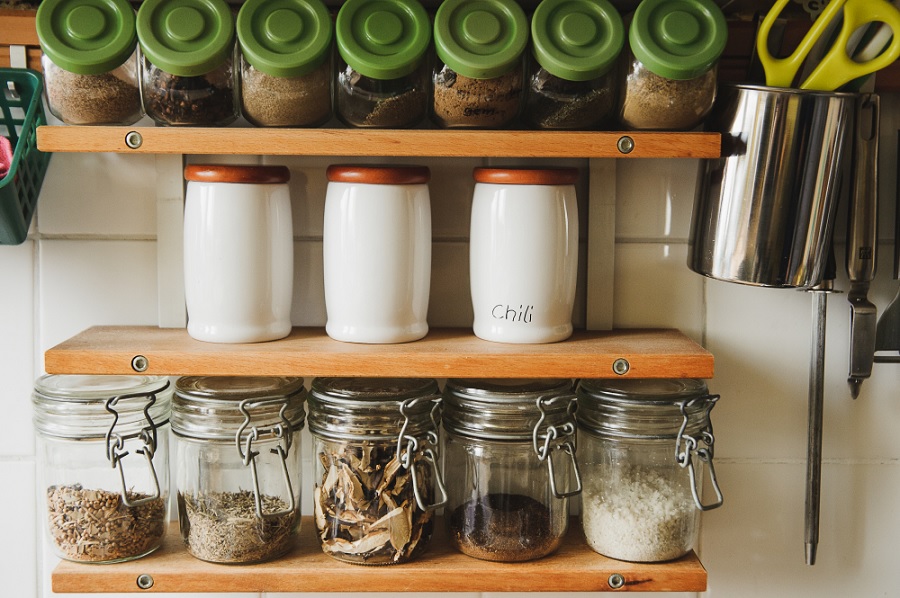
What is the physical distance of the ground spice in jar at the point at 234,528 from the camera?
2.79ft

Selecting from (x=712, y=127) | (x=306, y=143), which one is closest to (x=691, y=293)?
(x=712, y=127)

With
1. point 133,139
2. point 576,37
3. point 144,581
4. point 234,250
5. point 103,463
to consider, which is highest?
point 576,37

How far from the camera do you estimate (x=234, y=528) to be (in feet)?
2.80

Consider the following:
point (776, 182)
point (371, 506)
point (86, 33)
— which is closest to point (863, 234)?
point (776, 182)

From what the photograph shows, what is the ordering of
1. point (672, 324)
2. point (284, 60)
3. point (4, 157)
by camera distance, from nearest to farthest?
point (284, 60) → point (4, 157) → point (672, 324)

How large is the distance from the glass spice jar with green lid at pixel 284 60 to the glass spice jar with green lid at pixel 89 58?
11 centimetres

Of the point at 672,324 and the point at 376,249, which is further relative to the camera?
the point at 672,324

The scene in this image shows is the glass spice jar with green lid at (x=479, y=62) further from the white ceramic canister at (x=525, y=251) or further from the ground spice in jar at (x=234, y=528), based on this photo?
the ground spice in jar at (x=234, y=528)

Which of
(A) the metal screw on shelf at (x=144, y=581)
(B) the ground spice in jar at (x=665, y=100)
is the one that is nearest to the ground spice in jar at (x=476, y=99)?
(B) the ground spice in jar at (x=665, y=100)

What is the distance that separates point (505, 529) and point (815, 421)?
39cm

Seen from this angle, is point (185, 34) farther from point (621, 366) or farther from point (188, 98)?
point (621, 366)

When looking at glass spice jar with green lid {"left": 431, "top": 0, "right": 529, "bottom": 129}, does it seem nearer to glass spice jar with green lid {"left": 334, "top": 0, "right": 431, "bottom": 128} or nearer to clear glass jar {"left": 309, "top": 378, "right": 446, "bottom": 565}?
glass spice jar with green lid {"left": 334, "top": 0, "right": 431, "bottom": 128}

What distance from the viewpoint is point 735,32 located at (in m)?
0.91

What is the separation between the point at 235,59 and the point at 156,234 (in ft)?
0.86
